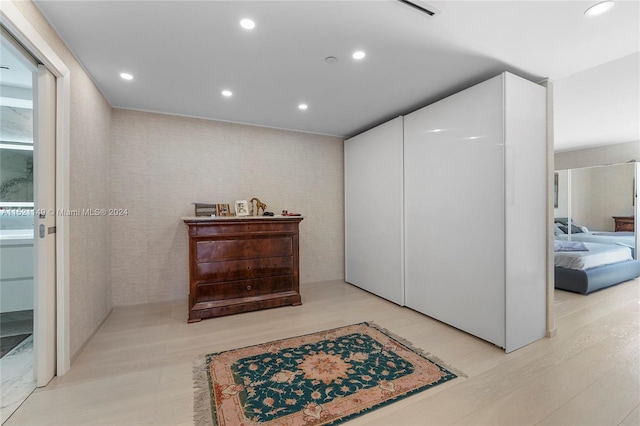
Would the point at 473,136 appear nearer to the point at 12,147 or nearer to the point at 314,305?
the point at 314,305

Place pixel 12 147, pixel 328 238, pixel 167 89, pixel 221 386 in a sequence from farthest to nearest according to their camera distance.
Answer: pixel 328 238, pixel 12 147, pixel 167 89, pixel 221 386

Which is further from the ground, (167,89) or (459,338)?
(167,89)

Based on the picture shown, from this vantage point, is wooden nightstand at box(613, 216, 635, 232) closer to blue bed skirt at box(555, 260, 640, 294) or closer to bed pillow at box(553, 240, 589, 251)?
blue bed skirt at box(555, 260, 640, 294)

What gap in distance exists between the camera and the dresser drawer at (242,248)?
312 centimetres

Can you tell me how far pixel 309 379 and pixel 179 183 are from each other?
295 cm

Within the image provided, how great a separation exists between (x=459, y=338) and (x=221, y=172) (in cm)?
352

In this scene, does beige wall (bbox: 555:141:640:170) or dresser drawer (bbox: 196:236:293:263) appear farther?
beige wall (bbox: 555:141:640:170)

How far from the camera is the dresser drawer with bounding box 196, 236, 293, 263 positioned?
3.12 meters

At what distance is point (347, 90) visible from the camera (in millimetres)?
2887

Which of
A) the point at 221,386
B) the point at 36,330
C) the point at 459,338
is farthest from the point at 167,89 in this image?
the point at 459,338

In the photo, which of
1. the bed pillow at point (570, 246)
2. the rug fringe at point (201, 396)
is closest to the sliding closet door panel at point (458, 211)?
the rug fringe at point (201, 396)

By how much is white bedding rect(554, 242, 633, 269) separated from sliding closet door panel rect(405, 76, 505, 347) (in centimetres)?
274


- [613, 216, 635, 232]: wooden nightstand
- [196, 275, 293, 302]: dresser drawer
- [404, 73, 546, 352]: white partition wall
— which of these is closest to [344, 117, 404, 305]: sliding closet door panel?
[404, 73, 546, 352]: white partition wall

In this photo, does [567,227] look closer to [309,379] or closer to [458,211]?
[458,211]
